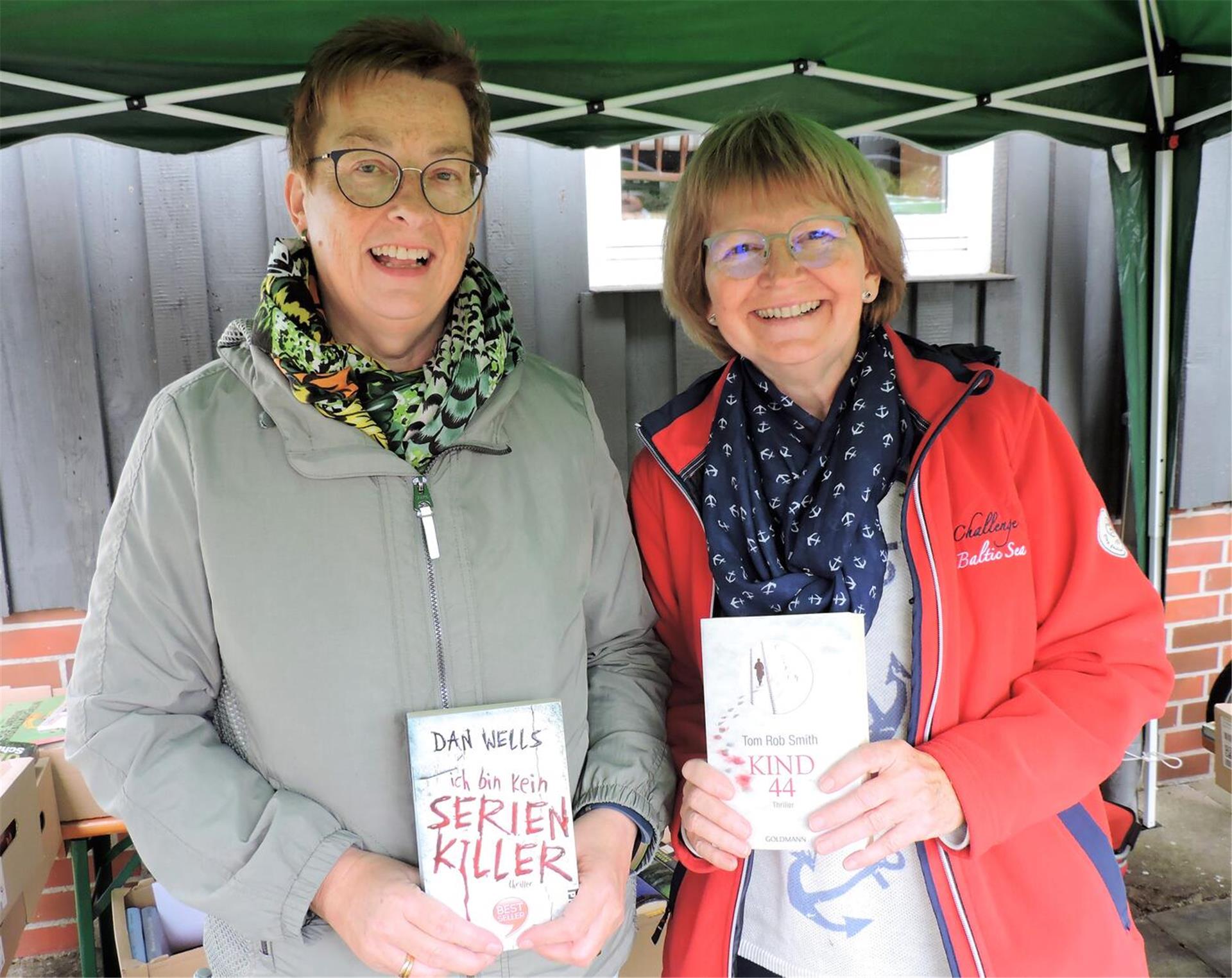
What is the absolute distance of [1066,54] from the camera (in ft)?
7.95

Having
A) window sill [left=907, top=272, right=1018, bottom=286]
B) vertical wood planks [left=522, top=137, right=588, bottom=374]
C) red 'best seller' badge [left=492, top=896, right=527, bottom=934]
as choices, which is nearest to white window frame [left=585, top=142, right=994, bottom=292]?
window sill [left=907, top=272, right=1018, bottom=286]

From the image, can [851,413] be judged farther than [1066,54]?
No

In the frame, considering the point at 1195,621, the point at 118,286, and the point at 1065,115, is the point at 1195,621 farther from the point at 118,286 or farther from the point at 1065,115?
the point at 118,286

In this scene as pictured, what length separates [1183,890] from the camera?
3.04 m

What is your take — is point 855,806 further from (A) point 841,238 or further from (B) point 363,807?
(A) point 841,238

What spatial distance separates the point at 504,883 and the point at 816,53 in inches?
82.1

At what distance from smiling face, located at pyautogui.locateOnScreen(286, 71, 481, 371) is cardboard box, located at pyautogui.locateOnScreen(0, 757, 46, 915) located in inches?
60.2

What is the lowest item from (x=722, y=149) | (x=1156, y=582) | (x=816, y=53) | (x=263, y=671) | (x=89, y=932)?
(x=89, y=932)

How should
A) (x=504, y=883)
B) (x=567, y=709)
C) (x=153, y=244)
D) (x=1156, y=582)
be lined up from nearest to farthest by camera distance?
(x=504, y=883)
(x=567, y=709)
(x=153, y=244)
(x=1156, y=582)

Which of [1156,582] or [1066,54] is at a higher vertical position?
[1066,54]

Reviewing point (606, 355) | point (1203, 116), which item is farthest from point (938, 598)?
point (1203, 116)

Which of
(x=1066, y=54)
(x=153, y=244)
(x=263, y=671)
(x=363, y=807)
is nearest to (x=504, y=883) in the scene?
(x=363, y=807)

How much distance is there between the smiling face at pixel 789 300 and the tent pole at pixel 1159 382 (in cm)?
176

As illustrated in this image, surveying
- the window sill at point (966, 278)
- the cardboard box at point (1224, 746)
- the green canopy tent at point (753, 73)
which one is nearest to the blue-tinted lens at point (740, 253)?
the green canopy tent at point (753, 73)
